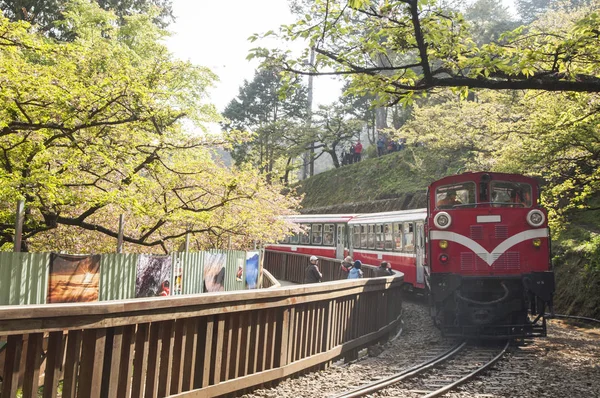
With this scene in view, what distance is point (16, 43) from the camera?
887 cm

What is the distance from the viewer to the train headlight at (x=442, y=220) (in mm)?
12180

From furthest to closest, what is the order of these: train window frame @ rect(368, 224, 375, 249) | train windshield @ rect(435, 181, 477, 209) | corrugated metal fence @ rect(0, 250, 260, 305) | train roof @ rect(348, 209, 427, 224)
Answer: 1. train window frame @ rect(368, 224, 375, 249)
2. train roof @ rect(348, 209, 427, 224)
3. train windshield @ rect(435, 181, 477, 209)
4. corrugated metal fence @ rect(0, 250, 260, 305)

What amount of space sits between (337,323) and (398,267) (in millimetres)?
12053

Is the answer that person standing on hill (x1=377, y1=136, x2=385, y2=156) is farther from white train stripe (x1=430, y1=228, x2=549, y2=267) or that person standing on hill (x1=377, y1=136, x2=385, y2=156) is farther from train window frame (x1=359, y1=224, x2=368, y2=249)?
white train stripe (x1=430, y1=228, x2=549, y2=267)

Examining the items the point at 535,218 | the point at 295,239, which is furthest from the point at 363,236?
the point at 535,218

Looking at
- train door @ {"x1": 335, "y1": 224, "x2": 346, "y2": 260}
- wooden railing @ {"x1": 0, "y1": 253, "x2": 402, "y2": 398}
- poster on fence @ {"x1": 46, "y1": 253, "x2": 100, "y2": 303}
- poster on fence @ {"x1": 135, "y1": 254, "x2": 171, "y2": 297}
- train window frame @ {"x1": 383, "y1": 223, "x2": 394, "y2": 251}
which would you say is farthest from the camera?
train door @ {"x1": 335, "y1": 224, "x2": 346, "y2": 260}

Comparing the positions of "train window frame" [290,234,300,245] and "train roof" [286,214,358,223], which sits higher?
"train roof" [286,214,358,223]

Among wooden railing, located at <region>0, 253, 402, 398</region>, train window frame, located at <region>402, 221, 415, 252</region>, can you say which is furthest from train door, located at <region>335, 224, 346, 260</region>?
wooden railing, located at <region>0, 253, 402, 398</region>

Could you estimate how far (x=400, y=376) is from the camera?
831 cm

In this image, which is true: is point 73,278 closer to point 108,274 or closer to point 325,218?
point 108,274

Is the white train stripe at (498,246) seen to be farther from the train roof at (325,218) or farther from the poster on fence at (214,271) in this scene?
the train roof at (325,218)

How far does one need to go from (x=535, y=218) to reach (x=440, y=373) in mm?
4664

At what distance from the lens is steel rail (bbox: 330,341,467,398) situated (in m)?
7.13

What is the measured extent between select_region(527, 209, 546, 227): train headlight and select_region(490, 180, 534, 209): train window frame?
51cm
